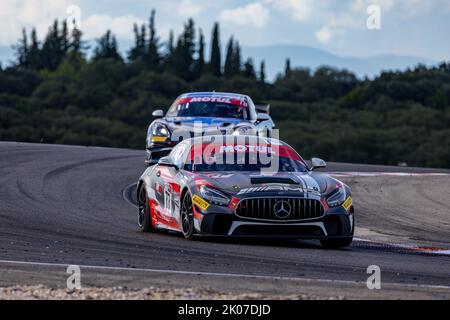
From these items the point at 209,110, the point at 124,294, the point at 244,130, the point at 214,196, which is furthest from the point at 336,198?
the point at 209,110

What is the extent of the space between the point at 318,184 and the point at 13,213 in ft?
14.5

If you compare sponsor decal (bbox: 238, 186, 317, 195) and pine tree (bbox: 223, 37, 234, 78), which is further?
pine tree (bbox: 223, 37, 234, 78)

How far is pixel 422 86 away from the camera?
113 metres

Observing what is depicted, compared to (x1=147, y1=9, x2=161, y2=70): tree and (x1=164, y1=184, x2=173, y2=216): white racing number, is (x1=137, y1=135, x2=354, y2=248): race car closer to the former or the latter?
(x1=164, y1=184, x2=173, y2=216): white racing number

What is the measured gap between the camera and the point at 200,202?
12.2m

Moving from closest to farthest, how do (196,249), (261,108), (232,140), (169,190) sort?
(196,249)
(169,190)
(232,140)
(261,108)

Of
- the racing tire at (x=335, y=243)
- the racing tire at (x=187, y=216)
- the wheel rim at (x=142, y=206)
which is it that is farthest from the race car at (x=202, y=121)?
the racing tire at (x=335, y=243)

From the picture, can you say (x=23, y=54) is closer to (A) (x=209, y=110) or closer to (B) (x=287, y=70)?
(B) (x=287, y=70)

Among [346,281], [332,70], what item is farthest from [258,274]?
[332,70]

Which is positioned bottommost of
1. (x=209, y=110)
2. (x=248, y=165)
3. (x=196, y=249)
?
(x=196, y=249)

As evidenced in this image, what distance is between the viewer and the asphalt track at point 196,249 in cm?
927

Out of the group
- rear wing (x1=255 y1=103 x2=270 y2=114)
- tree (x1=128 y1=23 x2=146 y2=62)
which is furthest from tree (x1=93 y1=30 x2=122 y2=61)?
rear wing (x1=255 y1=103 x2=270 y2=114)

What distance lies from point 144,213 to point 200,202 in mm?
2005

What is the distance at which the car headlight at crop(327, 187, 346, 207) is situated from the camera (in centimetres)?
1225
